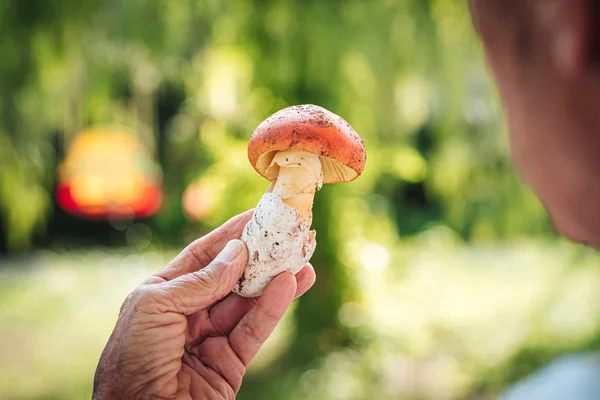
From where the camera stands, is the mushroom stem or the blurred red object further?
the blurred red object

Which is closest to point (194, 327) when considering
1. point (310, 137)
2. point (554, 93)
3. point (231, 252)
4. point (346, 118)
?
point (231, 252)

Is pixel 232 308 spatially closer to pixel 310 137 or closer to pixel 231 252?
pixel 231 252

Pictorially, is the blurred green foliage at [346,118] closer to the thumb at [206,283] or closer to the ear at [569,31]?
the thumb at [206,283]

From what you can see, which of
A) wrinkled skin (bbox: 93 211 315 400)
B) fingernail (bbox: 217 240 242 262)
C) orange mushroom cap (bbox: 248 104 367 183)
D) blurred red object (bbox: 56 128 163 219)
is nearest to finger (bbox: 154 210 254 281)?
wrinkled skin (bbox: 93 211 315 400)

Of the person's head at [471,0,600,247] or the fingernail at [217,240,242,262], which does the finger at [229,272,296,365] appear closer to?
the fingernail at [217,240,242,262]

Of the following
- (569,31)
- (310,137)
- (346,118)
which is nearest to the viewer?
(569,31)

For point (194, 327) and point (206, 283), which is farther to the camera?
point (194, 327)

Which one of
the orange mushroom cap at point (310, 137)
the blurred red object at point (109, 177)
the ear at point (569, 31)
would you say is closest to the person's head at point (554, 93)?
the ear at point (569, 31)

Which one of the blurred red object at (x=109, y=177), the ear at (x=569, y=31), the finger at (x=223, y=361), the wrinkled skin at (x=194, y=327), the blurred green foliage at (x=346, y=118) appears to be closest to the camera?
the ear at (x=569, y=31)
